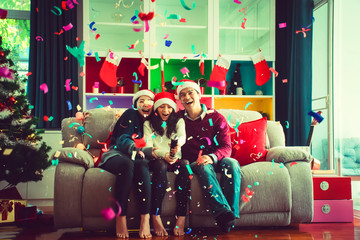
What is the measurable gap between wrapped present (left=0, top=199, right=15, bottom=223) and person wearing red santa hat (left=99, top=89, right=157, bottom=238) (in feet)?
2.47

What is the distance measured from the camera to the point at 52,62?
4.39m

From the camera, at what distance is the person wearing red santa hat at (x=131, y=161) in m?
2.30

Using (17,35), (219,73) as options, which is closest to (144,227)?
(219,73)

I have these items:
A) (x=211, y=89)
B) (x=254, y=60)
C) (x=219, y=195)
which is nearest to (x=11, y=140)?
(x=219, y=195)

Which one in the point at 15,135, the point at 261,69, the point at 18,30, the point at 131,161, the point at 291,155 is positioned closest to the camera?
the point at 131,161

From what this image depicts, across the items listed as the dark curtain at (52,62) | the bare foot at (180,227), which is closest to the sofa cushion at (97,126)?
the bare foot at (180,227)

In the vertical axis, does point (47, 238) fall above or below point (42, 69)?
below

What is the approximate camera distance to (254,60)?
422 cm

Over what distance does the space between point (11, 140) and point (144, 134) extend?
1239mm

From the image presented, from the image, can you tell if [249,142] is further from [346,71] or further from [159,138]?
[346,71]

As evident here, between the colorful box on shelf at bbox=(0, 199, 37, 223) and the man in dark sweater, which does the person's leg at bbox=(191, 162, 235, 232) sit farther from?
the colorful box on shelf at bbox=(0, 199, 37, 223)

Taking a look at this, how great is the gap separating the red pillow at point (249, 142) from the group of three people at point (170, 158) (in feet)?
0.60

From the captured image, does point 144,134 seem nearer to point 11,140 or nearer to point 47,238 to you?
point 47,238

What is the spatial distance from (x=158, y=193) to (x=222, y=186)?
16.2 inches
